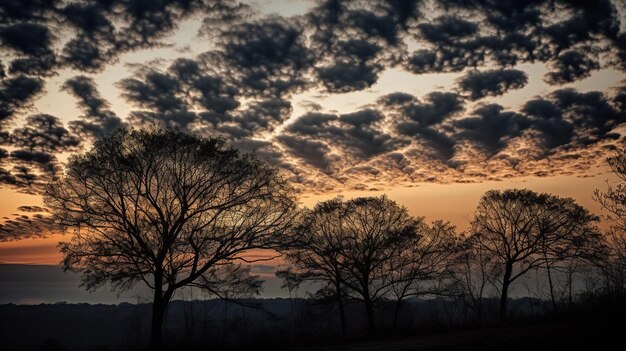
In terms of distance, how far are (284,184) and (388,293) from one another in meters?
19.0

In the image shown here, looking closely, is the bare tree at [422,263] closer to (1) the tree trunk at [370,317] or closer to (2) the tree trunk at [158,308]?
(1) the tree trunk at [370,317]

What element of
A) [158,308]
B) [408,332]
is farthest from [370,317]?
[158,308]

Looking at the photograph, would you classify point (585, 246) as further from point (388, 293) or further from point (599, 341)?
point (599, 341)

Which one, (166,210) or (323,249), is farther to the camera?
(323,249)

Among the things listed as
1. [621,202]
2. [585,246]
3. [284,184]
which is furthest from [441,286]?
[284,184]

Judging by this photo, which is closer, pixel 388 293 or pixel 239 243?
pixel 239 243

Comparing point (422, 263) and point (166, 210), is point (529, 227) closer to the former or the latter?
point (422, 263)

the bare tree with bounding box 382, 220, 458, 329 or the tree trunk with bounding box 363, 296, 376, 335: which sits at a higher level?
the bare tree with bounding box 382, 220, 458, 329

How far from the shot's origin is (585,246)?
3562cm

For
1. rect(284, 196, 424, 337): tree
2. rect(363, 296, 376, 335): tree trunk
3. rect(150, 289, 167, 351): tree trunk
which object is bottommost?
rect(363, 296, 376, 335): tree trunk

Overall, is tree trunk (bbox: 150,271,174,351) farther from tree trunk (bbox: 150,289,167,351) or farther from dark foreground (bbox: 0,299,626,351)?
dark foreground (bbox: 0,299,626,351)

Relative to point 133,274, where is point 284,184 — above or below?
above

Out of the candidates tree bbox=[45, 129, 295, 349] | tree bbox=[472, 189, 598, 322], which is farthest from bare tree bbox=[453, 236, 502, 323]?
tree bbox=[45, 129, 295, 349]

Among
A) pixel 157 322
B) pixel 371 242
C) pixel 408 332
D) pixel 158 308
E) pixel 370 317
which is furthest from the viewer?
pixel 371 242
